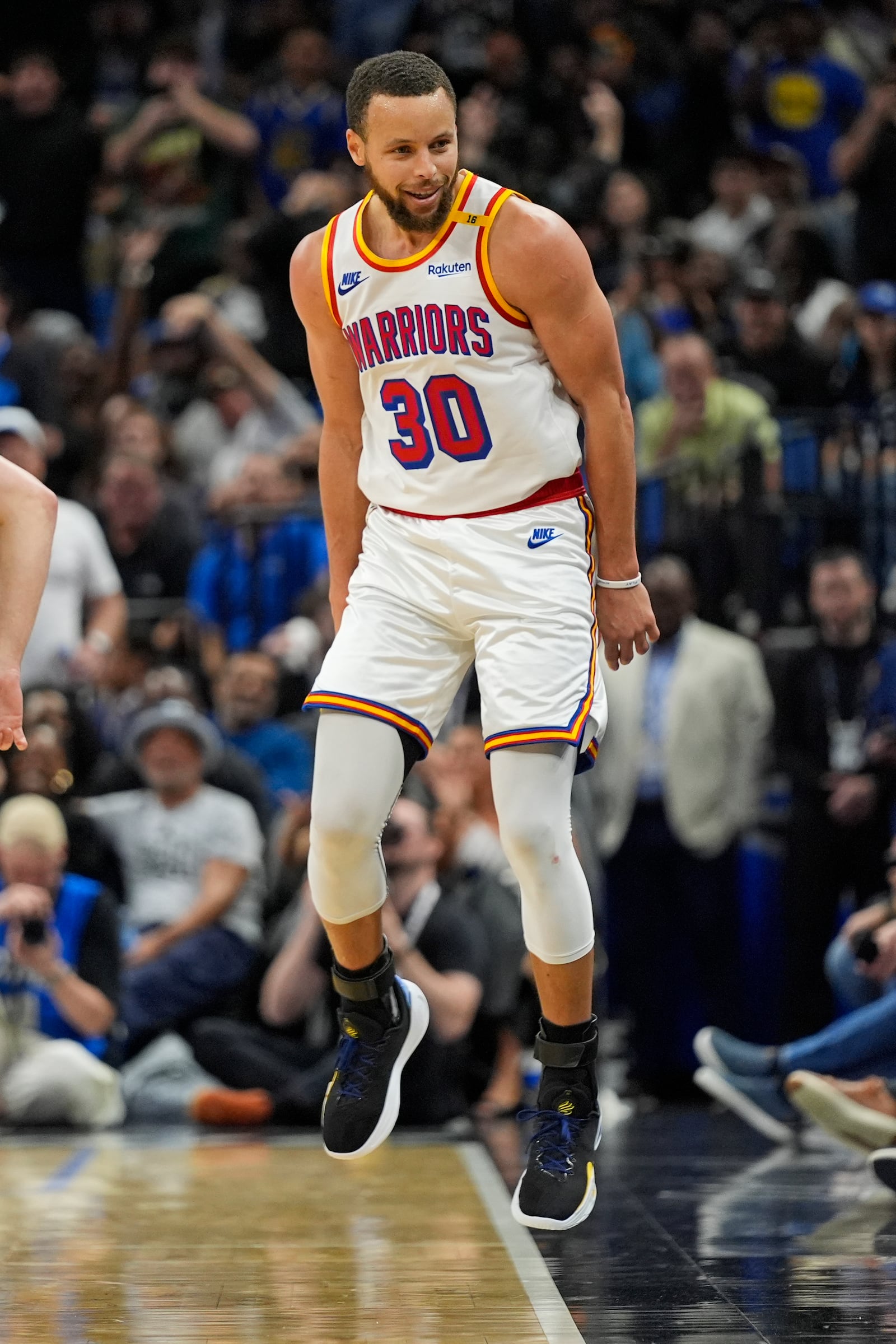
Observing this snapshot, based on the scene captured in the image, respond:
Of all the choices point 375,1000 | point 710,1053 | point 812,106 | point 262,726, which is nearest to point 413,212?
point 375,1000

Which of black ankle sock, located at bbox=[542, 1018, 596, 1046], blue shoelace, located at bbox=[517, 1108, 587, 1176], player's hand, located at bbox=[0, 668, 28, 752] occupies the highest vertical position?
player's hand, located at bbox=[0, 668, 28, 752]

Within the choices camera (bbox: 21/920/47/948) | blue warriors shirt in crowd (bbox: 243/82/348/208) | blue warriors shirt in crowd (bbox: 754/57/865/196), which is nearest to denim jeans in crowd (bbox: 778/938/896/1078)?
camera (bbox: 21/920/47/948)

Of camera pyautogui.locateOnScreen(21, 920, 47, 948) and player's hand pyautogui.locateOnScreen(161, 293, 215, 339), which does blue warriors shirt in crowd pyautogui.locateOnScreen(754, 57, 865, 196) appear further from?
camera pyautogui.locateOnScreen(21, 920, 47, 948)

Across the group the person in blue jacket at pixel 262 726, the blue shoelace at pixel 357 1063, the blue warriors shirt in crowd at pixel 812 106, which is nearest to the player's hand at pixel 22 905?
the person in blue jacket at pixel 262 726

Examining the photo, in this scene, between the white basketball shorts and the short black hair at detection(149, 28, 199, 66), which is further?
the short black hair at detection(149, 28, 199, 66)

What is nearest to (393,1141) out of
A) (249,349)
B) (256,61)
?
(249,349)

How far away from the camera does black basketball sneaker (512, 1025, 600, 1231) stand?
14.5ft

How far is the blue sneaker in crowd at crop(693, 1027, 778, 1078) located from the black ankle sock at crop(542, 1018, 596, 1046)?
2.39 m

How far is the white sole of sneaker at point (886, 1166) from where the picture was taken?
5309 millimetres

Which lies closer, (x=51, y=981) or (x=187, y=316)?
(x=51, y=981)

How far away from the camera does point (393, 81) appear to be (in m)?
4.25

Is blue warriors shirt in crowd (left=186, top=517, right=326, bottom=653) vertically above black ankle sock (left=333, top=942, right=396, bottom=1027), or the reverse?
blue warriors shirt in crowd (left=186, top=517, right=326, bottom=653)

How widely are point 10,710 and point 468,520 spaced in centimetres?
115

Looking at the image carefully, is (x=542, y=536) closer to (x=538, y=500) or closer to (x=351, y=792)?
(x=538, y=500)
